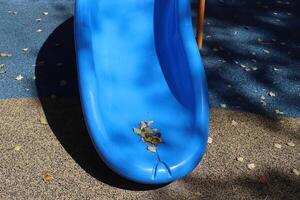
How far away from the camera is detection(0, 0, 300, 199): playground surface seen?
11.5 feet

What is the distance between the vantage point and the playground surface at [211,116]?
352 cm

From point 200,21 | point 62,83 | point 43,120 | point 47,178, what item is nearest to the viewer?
point 47,178

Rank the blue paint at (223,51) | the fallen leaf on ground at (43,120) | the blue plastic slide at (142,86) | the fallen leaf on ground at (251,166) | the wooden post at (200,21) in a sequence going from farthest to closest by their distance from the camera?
the wooden post at (200,21)
the blue paint at (223,51)
the fallen leaf on ground at (43,120)
the fallen leaf on ground at (251,166)
the blue plastic slide at (142,86)

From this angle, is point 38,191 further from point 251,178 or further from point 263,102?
point 263,102

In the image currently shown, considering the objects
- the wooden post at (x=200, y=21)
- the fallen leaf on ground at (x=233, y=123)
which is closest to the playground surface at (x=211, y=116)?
the fallen leaf on ground at (x=233, y=123)

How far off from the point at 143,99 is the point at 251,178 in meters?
1.11

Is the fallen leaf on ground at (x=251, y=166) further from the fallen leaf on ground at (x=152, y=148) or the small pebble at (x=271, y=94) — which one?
the small pebble at (x=271, y=94)

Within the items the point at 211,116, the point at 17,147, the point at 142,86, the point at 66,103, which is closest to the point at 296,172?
the point at 211,116

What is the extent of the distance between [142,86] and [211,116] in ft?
2.28

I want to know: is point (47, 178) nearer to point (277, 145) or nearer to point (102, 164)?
point (102, 164)

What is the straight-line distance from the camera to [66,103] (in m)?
4.40

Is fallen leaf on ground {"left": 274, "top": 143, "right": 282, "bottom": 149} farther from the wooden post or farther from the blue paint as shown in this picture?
the wooden post

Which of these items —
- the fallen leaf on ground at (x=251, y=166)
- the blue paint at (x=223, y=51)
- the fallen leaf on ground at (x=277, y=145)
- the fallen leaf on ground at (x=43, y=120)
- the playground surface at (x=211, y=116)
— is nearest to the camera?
the playground surface at (x=211, y=116)

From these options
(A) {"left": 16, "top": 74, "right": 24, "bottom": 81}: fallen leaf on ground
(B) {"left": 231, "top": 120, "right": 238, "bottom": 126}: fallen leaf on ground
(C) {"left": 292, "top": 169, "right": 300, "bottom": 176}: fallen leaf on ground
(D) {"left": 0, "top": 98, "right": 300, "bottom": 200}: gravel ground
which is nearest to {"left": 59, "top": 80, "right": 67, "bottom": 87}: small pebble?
(D) {"left": 0, "top": 98, "right": 300, "bottom": 200}: gravel ground
